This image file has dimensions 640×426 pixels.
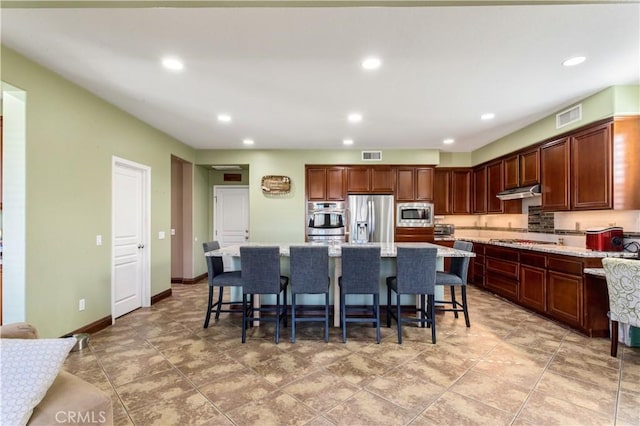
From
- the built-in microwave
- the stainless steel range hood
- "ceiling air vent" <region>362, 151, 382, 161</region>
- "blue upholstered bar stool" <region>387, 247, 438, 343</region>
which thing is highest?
"ceiling air vent" <region>362, 151, 382, 161</region>

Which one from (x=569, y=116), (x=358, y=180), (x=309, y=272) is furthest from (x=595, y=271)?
(x=358, y=180)

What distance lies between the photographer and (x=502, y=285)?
439 cm

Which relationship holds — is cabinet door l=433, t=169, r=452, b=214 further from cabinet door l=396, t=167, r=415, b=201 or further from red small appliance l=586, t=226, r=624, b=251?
red small appliance l=586, t=226, r=624, b=251

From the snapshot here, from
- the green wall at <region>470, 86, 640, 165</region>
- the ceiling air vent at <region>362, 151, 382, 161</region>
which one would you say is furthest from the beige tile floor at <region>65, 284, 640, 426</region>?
the ceiling air vent at <region>362, 151, 382, 161</region>

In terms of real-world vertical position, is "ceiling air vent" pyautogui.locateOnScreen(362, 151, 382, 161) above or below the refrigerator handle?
above

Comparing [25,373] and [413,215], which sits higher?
[413,215]

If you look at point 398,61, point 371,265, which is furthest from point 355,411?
point 398,61

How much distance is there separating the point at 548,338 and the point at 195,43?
4443 mm

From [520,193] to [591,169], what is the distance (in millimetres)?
1099

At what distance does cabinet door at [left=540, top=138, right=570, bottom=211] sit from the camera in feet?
11.8

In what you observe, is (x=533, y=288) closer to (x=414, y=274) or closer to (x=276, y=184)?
(x=414, y=274)

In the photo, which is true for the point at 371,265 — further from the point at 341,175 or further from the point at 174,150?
the point at 174,150

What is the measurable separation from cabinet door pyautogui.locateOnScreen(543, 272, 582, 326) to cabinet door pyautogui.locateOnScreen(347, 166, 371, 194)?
3.18 m

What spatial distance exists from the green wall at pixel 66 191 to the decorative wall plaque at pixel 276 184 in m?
2.27
